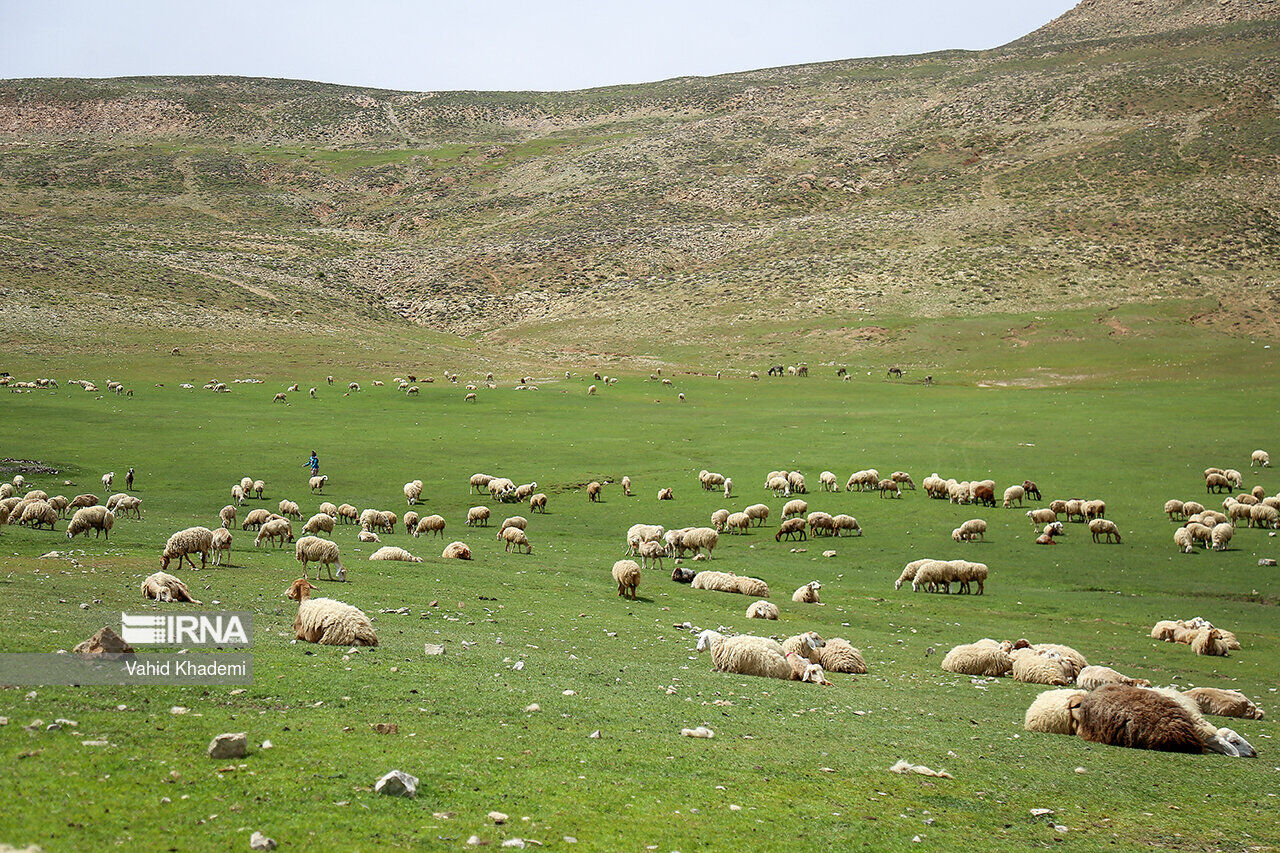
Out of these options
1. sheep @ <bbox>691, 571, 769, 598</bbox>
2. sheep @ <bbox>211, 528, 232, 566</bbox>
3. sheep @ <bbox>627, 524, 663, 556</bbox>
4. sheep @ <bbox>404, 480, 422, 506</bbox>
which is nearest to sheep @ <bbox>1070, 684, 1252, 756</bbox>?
sheep @ <bbox>691, 571, 769, 598</bbox>

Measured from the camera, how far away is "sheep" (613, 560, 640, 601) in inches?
756

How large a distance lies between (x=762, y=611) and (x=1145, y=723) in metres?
8.24

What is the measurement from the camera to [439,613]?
1545cm

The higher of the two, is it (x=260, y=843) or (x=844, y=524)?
(x=260, y=843)

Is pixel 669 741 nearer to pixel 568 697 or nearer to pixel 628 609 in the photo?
pixel 568 697

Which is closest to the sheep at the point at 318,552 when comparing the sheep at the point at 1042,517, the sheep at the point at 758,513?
the sheep at the point at 758,513

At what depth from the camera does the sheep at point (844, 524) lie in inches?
1138

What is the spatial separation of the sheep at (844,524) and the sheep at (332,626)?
1928 centimetres

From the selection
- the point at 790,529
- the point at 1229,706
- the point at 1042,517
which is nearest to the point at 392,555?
the point at 790,529

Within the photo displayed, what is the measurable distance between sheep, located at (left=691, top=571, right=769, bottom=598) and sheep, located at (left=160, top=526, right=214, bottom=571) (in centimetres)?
1054

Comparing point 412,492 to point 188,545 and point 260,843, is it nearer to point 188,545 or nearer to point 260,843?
point 188,545

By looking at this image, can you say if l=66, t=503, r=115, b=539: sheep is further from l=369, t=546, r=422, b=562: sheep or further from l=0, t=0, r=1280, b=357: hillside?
l=0, t=0, r=1280, b=357: hillside

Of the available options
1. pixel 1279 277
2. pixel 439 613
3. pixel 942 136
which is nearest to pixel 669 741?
pixel 439 613

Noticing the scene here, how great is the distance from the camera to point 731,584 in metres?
21.3
